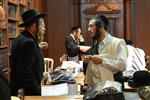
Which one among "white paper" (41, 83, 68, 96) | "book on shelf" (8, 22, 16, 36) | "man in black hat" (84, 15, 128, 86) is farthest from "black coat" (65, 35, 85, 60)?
"white paper" (41, 83, 68, 96)

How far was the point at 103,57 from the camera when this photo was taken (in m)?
2.57

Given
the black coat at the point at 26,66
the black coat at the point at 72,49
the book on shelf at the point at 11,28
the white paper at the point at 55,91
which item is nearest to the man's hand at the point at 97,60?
the white paper at the point at 55,91

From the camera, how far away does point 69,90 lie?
2424 millimetres

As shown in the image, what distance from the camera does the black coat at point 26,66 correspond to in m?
2.31

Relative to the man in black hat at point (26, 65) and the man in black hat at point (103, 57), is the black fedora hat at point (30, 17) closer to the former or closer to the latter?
the man in black hat at point (26, 65)

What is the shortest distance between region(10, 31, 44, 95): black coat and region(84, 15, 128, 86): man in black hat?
16.0 inches

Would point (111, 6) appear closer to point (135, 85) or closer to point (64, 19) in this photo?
point (64, 19)

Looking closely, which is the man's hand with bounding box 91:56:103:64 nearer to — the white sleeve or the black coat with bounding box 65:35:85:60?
the white sleeve

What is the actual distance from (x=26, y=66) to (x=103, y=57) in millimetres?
651

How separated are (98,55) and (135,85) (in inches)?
26.5

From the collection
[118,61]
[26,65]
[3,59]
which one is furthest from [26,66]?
[3,59]

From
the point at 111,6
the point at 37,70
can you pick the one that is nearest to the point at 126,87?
the point at 37,70

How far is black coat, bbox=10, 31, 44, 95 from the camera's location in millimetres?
2309

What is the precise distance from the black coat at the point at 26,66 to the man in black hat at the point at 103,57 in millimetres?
407
